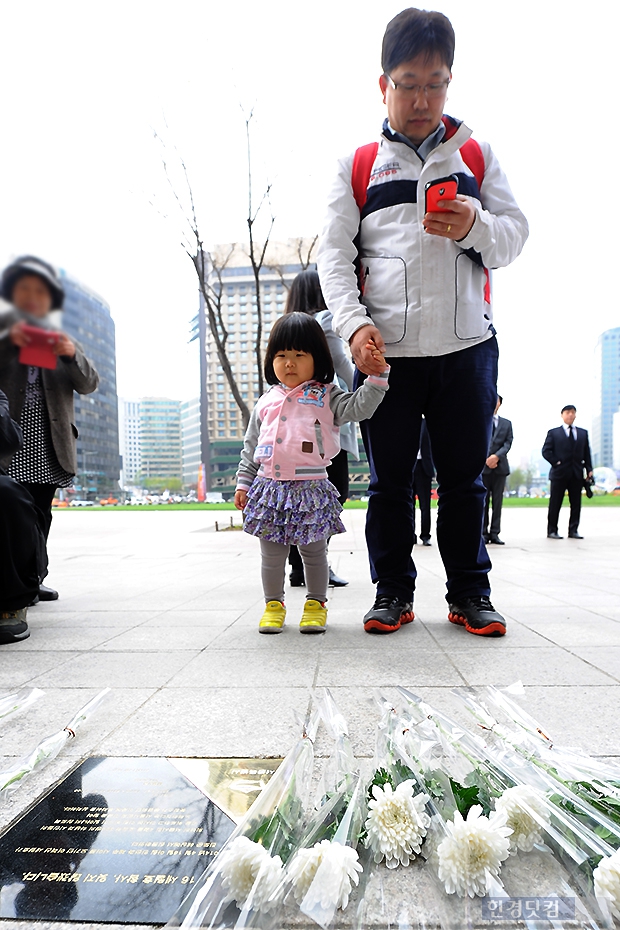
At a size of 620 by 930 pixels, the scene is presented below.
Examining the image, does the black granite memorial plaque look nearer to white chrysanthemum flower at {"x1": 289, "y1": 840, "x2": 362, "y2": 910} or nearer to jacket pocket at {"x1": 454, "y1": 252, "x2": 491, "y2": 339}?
white chrysanthemum flower at {"x1": 289, "y1": 840, "x2": 362, "y2": 910}

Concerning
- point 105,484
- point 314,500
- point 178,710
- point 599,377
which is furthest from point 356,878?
point 599,377

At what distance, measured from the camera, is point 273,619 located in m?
2.63

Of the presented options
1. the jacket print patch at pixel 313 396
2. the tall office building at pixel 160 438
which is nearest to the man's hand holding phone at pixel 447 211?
the jacket print patch at pixel 313 396

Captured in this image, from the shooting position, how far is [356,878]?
32.0 inches

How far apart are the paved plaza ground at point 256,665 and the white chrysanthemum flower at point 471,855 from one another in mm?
477

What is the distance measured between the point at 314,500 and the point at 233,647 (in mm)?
659

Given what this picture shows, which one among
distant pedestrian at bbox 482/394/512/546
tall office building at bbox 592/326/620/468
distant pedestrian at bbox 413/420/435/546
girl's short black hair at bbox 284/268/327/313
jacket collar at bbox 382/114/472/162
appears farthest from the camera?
tall office building at bbox 592/326/620/468

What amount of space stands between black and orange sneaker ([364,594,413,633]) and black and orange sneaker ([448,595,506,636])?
205mm

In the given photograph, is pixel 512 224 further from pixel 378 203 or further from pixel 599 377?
pixel 599 377

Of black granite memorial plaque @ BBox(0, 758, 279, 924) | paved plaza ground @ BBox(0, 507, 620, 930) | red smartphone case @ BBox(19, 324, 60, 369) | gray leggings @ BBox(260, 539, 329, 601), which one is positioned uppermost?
red smartphone case @ BBox(19, 324, 60, 369)

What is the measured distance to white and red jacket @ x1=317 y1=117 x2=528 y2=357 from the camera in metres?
2.45

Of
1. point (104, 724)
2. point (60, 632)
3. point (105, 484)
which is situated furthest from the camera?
point (105, 484)

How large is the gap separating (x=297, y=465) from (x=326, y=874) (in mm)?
1873

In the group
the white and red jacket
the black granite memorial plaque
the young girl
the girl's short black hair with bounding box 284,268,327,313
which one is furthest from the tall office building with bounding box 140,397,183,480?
the black granite memorial plaque
